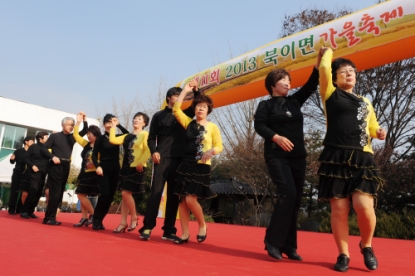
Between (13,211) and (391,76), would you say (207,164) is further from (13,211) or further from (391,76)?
(391,76)

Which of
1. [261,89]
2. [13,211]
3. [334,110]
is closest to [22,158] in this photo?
[13,211]

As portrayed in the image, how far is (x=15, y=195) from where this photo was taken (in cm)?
884

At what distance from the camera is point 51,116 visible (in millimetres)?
24297

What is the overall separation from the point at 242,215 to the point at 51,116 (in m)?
13.6

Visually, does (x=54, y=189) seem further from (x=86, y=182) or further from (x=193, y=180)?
(x=193, y=180)

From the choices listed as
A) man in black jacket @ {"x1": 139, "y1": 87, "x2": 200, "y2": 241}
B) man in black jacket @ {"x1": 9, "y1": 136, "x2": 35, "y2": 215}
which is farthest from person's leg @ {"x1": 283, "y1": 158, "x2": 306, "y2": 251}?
man in black jacket @ {"x1": 9, "y1": 136, "x2": 35, "y2": 215}

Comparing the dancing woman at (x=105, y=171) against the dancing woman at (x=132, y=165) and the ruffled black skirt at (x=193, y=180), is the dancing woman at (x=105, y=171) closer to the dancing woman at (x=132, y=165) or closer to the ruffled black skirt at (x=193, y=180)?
the dancing woman at (x=132, y=165)

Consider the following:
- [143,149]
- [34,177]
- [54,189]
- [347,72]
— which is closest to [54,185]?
[54,189]

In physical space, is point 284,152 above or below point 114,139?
A: below

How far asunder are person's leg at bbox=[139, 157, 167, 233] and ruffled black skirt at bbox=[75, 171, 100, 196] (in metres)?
1.76

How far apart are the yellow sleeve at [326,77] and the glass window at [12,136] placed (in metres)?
22.3

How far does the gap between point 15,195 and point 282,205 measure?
743 centimetres

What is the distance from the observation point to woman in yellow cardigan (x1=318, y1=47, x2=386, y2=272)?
9.29 ft

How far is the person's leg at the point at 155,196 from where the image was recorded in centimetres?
427
